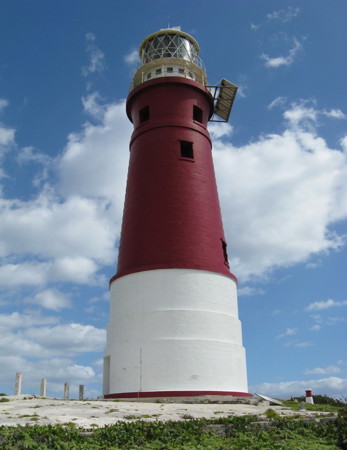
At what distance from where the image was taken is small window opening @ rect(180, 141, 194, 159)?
20.0m

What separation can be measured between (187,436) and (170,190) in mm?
11525

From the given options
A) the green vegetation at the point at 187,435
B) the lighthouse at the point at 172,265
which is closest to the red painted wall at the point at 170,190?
the lighthouse at the point at 172,265

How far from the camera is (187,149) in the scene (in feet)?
66.6

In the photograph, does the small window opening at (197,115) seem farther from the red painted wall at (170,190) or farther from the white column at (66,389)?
the white column at (66,389)

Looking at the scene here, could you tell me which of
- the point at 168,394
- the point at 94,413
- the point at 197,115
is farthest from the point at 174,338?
the point at 197,115

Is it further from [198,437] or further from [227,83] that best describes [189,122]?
[198,437]

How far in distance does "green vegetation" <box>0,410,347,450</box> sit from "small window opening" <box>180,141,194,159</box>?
480 inches

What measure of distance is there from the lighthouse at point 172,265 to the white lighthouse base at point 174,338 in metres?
0.04

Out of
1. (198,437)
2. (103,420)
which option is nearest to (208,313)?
(103,420)

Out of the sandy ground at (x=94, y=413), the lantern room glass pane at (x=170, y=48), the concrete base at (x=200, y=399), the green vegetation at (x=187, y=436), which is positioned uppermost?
the lantern room glass pane at (x=170, y=48)

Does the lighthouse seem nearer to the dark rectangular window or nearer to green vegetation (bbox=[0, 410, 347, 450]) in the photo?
the dark rectangular window

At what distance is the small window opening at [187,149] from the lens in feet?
65.7

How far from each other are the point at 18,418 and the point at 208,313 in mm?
8337

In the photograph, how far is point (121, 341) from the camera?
678 inches
